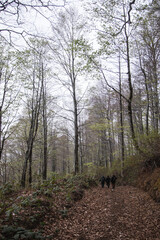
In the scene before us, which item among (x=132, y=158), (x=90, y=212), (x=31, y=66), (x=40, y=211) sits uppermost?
(x=31, y=66)

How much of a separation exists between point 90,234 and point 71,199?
113 inches

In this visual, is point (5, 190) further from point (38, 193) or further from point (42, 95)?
point (42, 95)

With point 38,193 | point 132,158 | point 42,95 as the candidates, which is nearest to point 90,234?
point 38,193

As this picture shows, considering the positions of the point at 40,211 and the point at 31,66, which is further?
the point at 31,66

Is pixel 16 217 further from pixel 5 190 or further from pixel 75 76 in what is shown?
pixel 75 76

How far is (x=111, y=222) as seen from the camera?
17.4 feet

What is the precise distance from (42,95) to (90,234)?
12937mm

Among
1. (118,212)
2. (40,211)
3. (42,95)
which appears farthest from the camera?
(42,95)

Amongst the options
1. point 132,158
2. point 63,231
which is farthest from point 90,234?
point 132,158

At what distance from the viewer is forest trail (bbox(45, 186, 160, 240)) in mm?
4441

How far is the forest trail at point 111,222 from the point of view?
4.44 metres

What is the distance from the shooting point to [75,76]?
13836mm

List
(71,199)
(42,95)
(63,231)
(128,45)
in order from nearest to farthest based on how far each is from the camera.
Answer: (63,231), (71,199), (128,45), (42,95)

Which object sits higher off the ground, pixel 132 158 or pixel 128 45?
pixel 128 45
